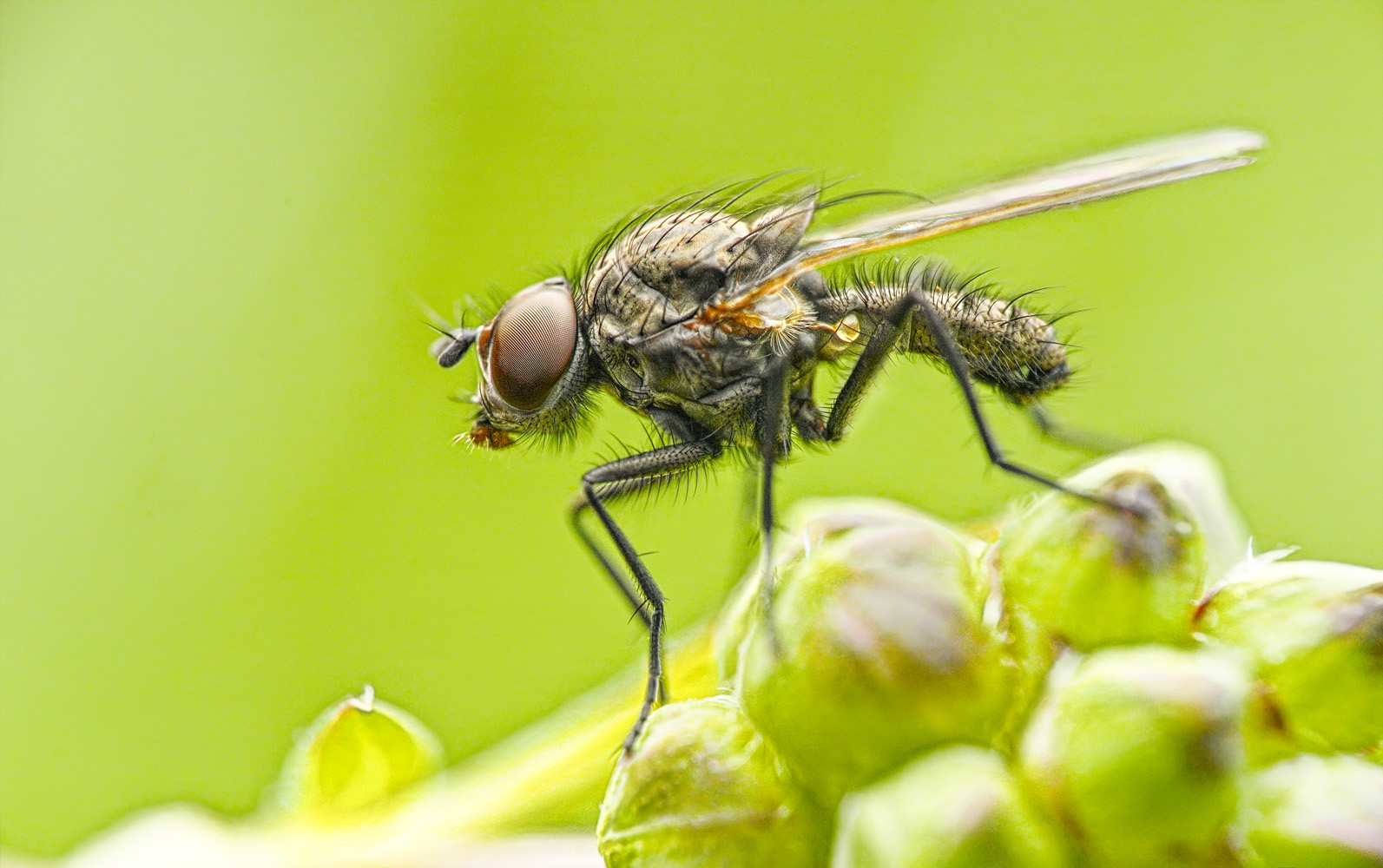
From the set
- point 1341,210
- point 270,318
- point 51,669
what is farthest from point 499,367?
point 1341,210

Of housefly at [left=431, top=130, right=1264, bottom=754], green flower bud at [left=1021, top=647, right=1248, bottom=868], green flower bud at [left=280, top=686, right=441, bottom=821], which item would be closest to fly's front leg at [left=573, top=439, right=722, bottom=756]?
housefly at [left=431, top=130, right=1264, bottom=754]

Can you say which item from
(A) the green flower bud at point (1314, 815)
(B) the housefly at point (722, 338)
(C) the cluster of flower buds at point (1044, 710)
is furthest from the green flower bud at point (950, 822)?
(B) the housefly at point (722, 338)

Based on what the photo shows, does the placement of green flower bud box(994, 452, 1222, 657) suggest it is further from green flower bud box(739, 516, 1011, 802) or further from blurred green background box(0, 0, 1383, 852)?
blurred green background box(0, 0, 1383, 852)

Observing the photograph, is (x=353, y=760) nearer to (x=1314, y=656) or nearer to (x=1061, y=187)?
(x=1314, y=656)

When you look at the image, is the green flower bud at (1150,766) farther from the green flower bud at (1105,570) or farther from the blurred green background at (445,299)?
the blurred green background at (445,299)

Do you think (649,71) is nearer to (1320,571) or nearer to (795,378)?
(795,378)

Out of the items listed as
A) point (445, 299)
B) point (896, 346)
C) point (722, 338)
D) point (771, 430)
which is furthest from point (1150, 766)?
point (445, 299)
